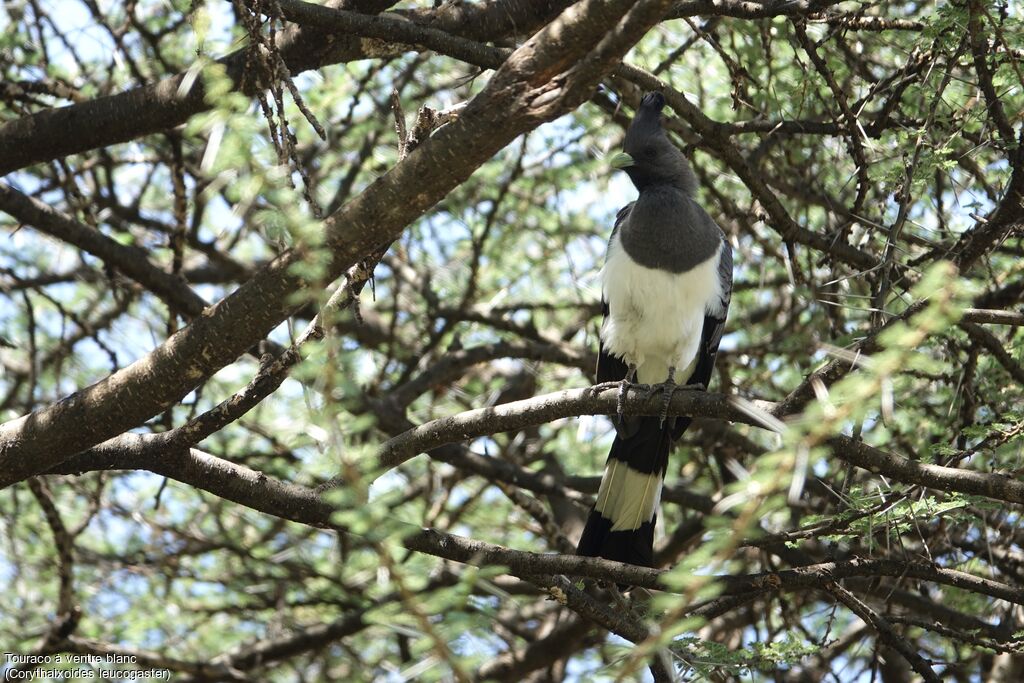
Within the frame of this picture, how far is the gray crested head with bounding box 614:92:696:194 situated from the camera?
16.3 ft

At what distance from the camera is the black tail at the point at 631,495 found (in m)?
4.71

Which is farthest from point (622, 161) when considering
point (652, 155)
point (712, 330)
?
point (712, 330)

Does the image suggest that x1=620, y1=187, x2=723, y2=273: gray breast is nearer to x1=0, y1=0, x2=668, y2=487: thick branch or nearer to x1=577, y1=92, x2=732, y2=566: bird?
x1=577, y1=92, x2=732, y2=566: bird

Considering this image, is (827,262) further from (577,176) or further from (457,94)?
(457,94)

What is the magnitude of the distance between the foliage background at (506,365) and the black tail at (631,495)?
9.0 inches

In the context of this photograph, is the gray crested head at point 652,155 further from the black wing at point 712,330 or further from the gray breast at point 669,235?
the black wing at point 712,330

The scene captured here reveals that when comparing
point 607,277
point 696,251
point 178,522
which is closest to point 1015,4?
point 696,251

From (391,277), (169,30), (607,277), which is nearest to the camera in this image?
(607,277)

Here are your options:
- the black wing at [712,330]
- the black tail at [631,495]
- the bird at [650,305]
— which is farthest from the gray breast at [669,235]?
the black tail at [631,495]

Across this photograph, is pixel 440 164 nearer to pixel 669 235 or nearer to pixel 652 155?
pixel 669 235

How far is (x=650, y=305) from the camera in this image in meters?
4.88

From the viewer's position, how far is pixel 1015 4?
439 centimetres

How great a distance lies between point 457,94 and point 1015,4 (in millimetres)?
3549

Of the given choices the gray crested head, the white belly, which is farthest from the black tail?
the gray crested head
